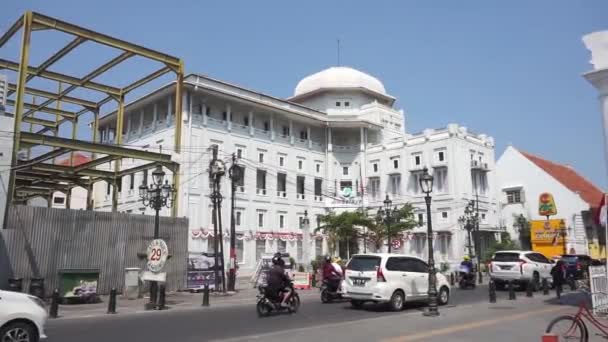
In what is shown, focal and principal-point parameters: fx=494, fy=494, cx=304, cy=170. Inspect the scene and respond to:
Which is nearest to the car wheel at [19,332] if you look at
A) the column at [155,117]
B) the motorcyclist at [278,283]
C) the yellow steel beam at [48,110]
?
the motorcyclist at [278,283]

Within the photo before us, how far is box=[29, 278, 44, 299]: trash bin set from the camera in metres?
17.0

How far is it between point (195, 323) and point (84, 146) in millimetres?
12513

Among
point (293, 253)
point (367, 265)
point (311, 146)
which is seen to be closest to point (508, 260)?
point (367, 265)

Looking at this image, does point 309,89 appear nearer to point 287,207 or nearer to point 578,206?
point 287,207

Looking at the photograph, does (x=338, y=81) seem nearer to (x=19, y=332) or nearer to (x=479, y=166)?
(x=479, y=166)

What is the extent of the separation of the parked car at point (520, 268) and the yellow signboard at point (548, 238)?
21351mm

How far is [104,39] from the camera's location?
23.5 m

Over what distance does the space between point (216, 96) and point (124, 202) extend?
44.0ft

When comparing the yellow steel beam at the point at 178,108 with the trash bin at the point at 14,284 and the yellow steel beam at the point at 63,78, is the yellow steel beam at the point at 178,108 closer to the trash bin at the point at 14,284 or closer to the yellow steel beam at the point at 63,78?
the yellow steel beam at the point at 63,78

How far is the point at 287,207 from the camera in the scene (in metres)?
49.5

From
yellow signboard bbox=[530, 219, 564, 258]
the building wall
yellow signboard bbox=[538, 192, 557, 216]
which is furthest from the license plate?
the building wall

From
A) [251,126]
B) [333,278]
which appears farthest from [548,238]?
[333,278]

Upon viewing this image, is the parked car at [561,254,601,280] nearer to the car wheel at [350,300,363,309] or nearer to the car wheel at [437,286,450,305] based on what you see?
the car wheel at [437,286,450,305]

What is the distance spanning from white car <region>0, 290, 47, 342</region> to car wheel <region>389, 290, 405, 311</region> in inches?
393
